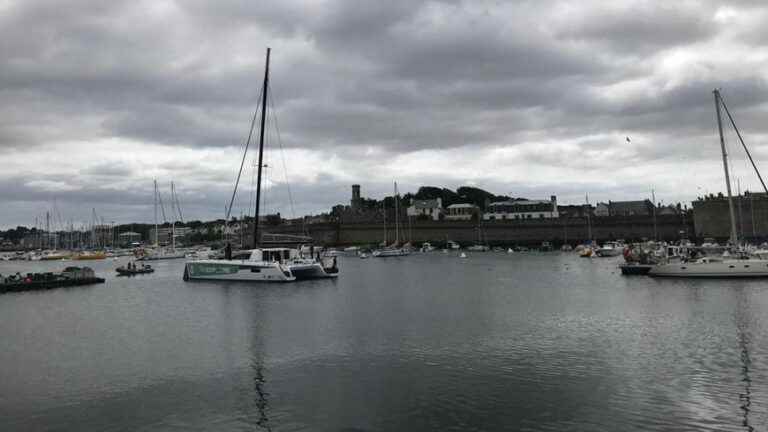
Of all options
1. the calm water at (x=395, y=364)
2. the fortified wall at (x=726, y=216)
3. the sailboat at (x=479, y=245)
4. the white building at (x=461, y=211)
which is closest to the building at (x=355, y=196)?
the white building at (x=461, y=211)

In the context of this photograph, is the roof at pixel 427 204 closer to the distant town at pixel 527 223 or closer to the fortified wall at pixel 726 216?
the distant town at pixel 527 223

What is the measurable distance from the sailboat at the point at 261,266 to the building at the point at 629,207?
8351 centimetres

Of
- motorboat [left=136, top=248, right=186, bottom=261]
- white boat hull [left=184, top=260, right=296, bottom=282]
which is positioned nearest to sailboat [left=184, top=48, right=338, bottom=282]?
white boat hull [left=184, top=260, right=296, bottom=282]

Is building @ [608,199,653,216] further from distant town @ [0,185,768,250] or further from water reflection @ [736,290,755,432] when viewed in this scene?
water reflection @ [736,290,755,432]

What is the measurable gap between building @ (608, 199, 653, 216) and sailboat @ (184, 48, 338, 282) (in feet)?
274

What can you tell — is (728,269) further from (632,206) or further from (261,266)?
(632,206)

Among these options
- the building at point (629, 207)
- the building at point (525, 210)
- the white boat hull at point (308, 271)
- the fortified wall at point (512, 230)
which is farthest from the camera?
the building at point (525, 210)

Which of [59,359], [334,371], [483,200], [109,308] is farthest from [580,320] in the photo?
[483,200]

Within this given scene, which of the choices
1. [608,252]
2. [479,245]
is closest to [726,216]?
[608,252]

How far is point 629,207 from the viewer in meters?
112

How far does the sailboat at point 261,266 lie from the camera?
126ft

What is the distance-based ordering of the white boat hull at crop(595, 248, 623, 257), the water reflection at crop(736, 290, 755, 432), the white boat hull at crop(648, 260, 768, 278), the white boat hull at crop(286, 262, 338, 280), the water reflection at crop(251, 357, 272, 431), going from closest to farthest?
the water reflection at crop(736, 290, 755, 432), the water reflection at crop(251, 357, 272, 431), the white boat hull at crop(648, 260, 768, 278), the white boat hull at crop(286, 262, 338, 280), the white boat hull at crop(595, 248, 623, 257)

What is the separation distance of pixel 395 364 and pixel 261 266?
2444cm

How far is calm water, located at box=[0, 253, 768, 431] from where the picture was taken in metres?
11.2
